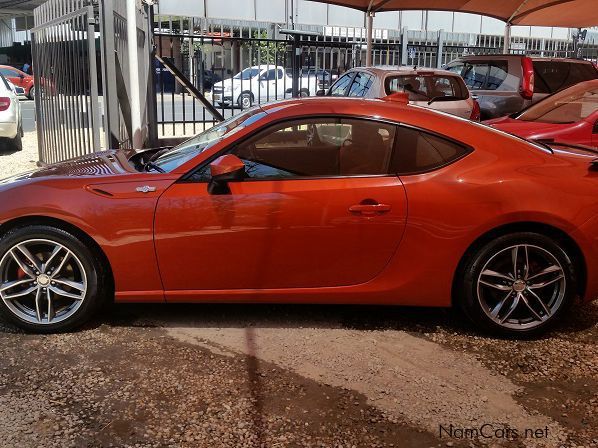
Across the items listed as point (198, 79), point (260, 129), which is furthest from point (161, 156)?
point (198, 79)

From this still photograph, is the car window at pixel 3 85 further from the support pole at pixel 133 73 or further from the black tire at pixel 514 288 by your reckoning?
the black tire at pixel 514 288

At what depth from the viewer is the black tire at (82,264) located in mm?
3779

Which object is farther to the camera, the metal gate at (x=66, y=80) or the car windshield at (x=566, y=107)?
the metal gate at (x=66, y=80)

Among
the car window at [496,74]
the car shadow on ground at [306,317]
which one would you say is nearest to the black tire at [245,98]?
the car window at [496,74]

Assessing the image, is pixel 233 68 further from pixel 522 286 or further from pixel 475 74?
pixel 522 286

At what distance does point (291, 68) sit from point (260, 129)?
9.28 meters

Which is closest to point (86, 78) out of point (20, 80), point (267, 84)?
point (267, 84)

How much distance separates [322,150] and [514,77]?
300 inches

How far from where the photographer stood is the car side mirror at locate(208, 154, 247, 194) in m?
3.69

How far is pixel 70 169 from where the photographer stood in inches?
165

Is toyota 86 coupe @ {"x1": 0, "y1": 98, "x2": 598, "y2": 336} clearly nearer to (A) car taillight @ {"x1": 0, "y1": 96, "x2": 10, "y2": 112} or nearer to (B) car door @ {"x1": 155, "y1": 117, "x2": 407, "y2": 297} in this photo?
(B) car door @ {"x1": 155, "y1": 117, "x2": 407, "y2": 297}

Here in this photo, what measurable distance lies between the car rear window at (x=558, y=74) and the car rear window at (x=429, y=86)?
246 centimetres

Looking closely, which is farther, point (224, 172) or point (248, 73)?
point (248, 73)

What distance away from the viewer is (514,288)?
390cm
